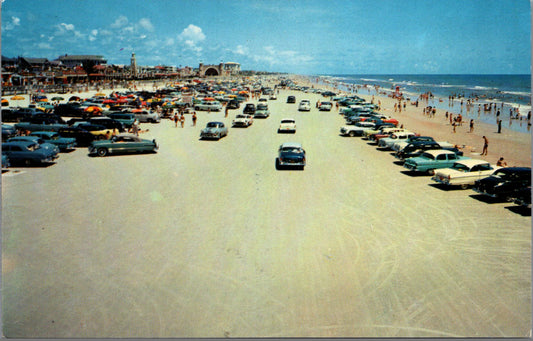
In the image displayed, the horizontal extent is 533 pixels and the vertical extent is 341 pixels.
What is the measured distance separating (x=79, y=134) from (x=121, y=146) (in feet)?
16.4

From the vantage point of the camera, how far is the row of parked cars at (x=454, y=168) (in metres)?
13.3

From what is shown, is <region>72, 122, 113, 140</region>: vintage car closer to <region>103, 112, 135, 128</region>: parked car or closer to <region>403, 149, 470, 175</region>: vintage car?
<region>103, 112, 135, 128</region>: parked car

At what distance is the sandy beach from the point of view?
267 inches

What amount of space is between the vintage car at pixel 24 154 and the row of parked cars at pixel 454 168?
19.6 meters

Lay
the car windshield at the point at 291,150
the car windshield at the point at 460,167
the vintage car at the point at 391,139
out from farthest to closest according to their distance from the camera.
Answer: the vintage car at the point at 391,139
the car windshield at the point at 291,150
the car windshield at the point at 460,167

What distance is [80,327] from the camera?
6.60m

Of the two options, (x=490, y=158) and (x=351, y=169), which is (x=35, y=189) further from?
(x=490, y=158)

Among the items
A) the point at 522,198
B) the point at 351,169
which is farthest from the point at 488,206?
the point at 351,169

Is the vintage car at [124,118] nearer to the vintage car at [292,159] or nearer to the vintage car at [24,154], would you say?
the vintage car at [24,154]

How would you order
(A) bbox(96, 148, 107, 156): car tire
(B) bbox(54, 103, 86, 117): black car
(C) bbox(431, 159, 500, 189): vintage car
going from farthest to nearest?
1. (B) bbox(54, 103, 86, 117): black car
2. (A) bbox(96, 148, 107, 156): car tire
3. (C) bbox(431, 159, 500, 189): vintage car

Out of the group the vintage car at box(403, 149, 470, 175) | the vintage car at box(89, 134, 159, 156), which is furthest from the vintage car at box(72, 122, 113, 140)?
the vintage car at box(403, 149, 470, 175)

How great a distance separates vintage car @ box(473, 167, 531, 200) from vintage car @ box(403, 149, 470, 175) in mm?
3584

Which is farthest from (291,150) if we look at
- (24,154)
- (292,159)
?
(24,154)

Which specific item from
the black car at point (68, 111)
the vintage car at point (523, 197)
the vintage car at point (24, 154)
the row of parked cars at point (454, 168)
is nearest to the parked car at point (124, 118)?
the black car at point (68, 111)
